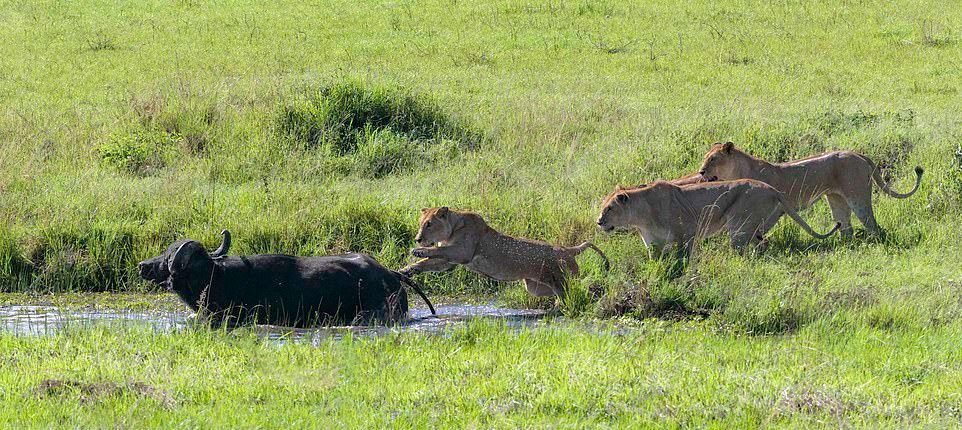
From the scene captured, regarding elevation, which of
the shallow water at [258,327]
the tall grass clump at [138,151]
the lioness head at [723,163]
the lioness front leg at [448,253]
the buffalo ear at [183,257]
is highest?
the lioness head at [723,163]

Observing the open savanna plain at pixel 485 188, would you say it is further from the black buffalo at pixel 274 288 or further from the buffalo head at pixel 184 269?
the black buffalo at pixel 274 288

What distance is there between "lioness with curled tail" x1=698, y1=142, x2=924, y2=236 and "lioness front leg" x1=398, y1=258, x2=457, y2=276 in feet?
10.2

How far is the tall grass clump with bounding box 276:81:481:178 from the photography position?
14352mm

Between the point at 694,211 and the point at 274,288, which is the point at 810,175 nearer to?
the point at 694,211

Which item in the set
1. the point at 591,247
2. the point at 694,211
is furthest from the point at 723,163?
the point at 591,247

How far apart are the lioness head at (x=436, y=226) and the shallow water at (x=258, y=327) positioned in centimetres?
55

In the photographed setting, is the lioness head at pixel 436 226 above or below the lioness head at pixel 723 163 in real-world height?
below

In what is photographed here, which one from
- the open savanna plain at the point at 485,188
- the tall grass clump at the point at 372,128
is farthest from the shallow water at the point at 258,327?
the tall grass clump at the point at 372,128

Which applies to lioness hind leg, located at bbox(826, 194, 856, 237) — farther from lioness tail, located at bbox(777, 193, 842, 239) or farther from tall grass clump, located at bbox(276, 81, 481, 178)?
tall grass clump, located at bbox(276, 81, 481, 178)

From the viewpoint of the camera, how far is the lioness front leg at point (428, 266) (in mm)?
10000

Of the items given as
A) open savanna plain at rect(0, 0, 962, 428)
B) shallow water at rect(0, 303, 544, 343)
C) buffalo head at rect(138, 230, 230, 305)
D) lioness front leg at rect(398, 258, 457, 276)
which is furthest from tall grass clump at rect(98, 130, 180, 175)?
lioness front leg at rect(398, 258, 457, 276)

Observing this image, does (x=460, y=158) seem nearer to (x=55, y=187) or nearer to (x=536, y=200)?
(x=536, y=200)

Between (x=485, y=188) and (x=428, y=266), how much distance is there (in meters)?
2.47

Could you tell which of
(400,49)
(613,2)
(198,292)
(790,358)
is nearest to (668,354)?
(790,358)
